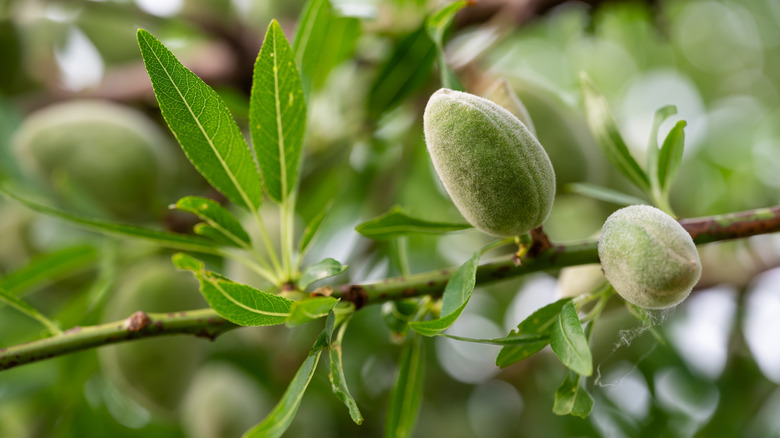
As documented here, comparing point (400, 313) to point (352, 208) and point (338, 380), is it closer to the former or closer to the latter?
point (338, 380)

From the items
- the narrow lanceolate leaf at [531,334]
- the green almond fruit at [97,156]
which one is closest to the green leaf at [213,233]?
the narrow lanceolate leaf at [531,334]

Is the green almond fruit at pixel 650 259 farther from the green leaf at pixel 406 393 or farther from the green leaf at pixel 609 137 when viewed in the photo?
the green leaf at pixel 406 393

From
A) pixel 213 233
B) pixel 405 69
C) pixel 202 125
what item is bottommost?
pixel 405 69

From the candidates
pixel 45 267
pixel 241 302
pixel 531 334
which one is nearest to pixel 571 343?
pixel 531 334

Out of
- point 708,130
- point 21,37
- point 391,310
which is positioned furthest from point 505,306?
point 21,37

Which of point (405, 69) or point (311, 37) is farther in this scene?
point (405, 69)

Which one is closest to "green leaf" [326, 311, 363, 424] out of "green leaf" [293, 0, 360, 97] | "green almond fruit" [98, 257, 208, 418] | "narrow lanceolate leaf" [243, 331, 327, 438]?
"narrow lanceolate leaf" [243, 331, 327, 438]

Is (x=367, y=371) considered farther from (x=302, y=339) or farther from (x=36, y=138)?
(x=36, y=138)

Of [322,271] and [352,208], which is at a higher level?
[322,271]
